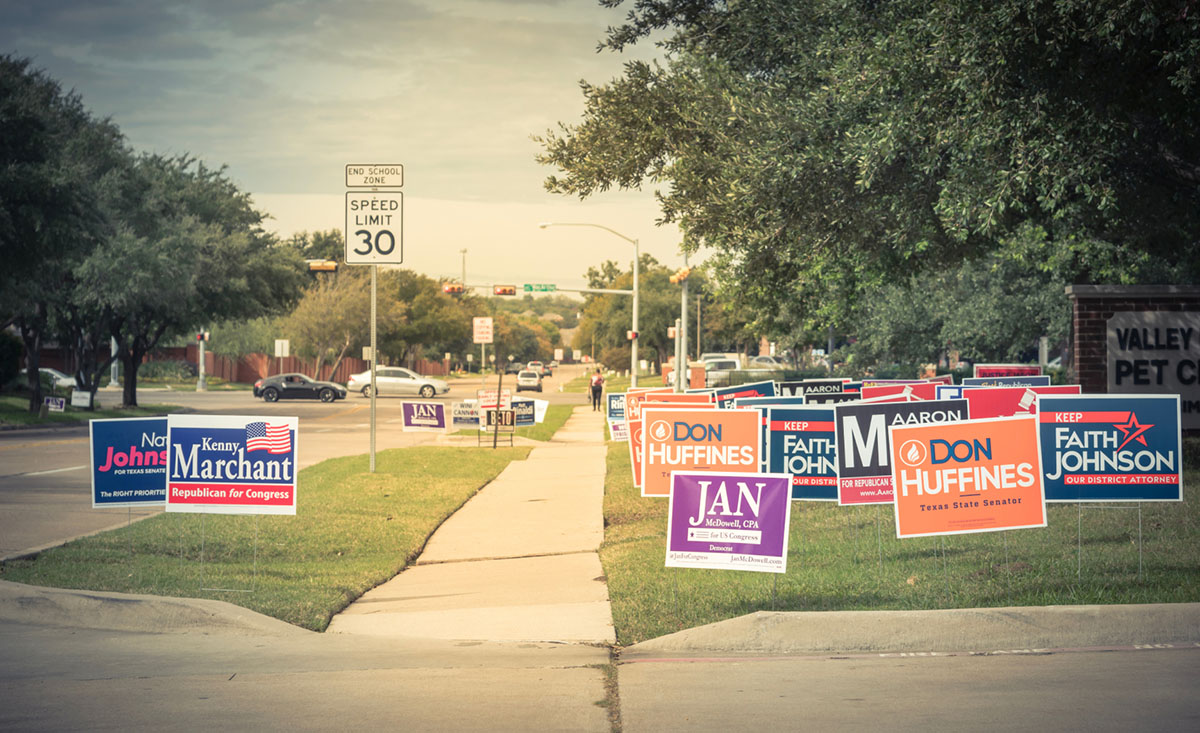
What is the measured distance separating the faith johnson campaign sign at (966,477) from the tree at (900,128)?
3554mm

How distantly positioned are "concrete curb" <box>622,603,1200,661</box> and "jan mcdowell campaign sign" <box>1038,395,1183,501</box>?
2605 mm

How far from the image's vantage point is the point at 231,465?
9.55 metres

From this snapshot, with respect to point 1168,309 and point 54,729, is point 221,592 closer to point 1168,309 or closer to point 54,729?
point 54,729

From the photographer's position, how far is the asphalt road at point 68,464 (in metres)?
12.9

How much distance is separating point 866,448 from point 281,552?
574cm

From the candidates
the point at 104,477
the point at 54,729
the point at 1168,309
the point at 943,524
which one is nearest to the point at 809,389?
the point at 1168,309

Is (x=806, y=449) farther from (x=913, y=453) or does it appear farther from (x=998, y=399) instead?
(x=998, y=399)

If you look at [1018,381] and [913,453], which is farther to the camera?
[1018,381]

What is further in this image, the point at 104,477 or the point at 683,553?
the point at 104,477

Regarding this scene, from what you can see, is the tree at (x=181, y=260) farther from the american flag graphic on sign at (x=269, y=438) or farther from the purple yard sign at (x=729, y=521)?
the purple yard sign at (x=729, y=521)

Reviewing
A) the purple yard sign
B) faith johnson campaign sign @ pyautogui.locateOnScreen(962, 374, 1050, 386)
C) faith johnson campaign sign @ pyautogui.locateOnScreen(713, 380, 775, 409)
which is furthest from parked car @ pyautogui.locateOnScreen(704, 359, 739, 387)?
the purple yard sign

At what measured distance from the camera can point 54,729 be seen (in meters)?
5.50

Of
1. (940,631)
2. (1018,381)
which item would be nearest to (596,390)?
(1018,381)

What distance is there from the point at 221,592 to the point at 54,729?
11.2ft
